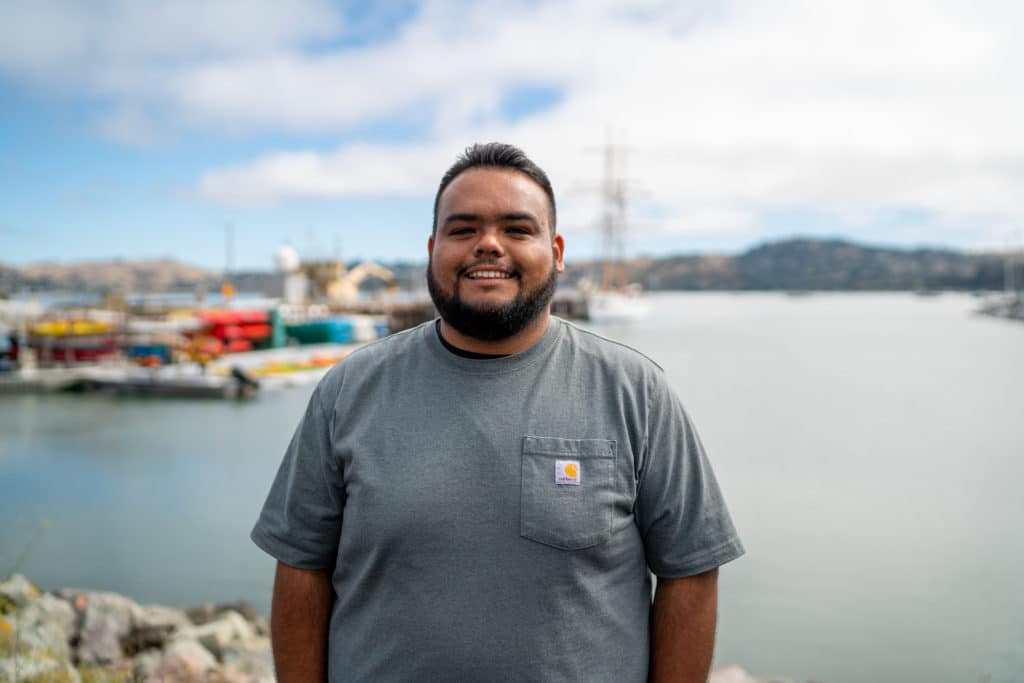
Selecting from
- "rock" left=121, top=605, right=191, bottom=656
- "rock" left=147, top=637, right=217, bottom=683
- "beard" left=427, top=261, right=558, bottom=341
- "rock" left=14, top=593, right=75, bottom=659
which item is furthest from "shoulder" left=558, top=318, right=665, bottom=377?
"rock" left=121, top=605, right=191, bottom=656

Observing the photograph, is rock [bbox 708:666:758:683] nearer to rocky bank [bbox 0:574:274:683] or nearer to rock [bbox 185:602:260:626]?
rocky bank [bbox 0:574:274:683]

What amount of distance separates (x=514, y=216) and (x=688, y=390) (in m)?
24.7

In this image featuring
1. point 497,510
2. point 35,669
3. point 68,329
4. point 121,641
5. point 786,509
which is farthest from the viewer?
point 68,329

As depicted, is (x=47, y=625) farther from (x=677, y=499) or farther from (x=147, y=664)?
(x=677, y=499)

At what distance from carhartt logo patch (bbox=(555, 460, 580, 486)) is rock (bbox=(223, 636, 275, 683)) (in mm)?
3723

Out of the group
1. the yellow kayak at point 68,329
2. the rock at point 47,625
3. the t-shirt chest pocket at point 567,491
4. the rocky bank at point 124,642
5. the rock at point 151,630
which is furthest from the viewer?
the yellow kayak at point 68,329

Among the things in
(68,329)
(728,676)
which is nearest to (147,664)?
(728,676)

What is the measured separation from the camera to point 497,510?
1.55m

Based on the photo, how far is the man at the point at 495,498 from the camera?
1.56 meters

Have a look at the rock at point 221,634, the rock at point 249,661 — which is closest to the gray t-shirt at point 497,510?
the rock at point 249,661

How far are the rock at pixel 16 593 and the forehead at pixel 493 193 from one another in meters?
5.10

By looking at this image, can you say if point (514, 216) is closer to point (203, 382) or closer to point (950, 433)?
point (950, 433)

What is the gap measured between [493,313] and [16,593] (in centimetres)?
532

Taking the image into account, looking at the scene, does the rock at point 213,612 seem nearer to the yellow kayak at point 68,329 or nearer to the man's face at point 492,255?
the man's face at point 492,255
